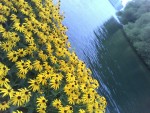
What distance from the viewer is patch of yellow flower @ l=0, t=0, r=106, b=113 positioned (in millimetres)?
5696

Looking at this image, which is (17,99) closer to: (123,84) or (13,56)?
(13,56)

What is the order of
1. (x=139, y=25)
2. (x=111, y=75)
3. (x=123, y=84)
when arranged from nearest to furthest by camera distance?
(x=111, y=75) < (x=123, y=84) < (x=139, y=25)

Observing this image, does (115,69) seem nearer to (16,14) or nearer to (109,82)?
→ (109,82)

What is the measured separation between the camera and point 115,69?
26.0 meters

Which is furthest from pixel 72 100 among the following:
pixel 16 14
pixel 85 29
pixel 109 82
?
pixel 85 29

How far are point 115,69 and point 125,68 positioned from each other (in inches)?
139

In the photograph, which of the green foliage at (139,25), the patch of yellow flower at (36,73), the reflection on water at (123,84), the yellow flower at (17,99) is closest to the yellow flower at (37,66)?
the patch of yellow flower at (36,73)

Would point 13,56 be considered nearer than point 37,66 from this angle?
Yes

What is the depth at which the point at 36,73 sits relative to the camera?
661 cm

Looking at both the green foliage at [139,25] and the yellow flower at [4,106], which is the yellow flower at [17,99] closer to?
the yellow flower at [4,106]

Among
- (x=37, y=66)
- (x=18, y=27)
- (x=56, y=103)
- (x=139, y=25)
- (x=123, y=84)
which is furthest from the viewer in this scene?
(x=139, y=25)

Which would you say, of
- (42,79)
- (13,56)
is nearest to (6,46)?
(13,56)

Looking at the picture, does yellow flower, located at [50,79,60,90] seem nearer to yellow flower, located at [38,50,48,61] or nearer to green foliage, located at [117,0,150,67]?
yellow flower, located at [38,50,48,61]

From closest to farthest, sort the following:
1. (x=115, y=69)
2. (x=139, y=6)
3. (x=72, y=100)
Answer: (x=72, y=100), (x=115, y=69), (x=139, y=6)
